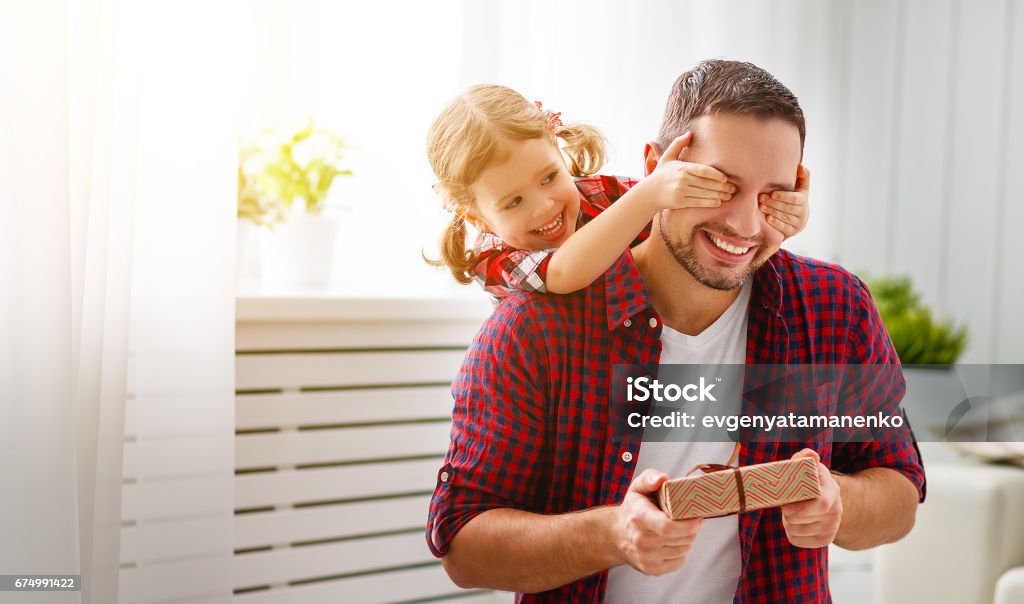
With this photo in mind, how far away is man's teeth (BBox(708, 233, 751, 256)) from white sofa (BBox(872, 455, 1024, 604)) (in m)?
0.85

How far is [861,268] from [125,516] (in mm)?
2382

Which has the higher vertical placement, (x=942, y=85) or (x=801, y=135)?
(x=942, y=85)

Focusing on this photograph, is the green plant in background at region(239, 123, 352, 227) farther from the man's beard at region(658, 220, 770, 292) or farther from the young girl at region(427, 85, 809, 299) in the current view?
the man's beard at region(658, 220, 770, 292)

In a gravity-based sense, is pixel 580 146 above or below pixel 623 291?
above

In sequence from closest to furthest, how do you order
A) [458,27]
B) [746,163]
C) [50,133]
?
[746,163] → [50,133] → [458,27]

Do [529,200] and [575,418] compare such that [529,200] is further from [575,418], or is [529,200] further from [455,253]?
[575,418]

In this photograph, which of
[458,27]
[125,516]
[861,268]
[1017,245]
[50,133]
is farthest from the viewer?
[861,268]

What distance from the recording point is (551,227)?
1.22 m

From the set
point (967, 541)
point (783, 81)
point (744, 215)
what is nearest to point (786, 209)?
point (744, 215)

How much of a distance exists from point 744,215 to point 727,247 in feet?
0.17

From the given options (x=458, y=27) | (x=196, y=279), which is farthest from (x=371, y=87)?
(x=196, y=279)

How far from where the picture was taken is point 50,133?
1237 millimetres

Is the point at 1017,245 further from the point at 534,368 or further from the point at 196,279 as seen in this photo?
the point at 196,279

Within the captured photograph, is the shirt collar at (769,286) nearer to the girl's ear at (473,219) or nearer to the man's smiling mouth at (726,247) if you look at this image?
the man's smiling mouth at (726,247)
